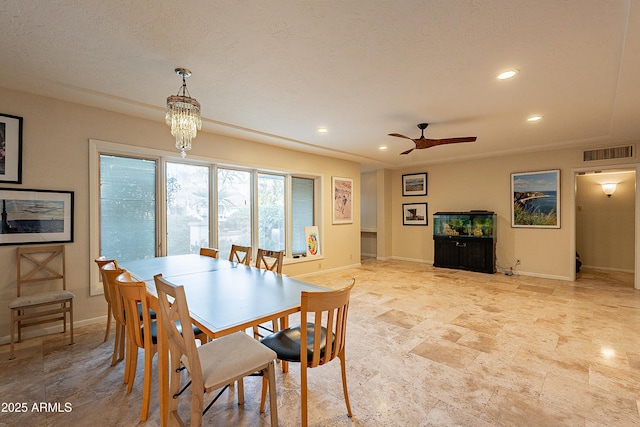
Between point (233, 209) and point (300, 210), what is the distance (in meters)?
1.56

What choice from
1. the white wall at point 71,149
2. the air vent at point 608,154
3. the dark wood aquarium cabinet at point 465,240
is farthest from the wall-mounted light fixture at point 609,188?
the white wall at point 71,149

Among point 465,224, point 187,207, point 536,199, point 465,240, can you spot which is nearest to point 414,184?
point 465,224

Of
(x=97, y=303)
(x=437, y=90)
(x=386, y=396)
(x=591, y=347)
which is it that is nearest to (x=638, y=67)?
(x=437, y=90)

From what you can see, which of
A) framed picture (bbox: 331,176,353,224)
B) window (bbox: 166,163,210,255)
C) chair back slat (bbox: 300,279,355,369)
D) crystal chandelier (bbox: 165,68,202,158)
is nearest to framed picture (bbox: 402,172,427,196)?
framed picture (bbox: 331,176,353,224)

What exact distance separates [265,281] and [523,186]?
20.0 feet

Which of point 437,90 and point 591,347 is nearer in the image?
point 591,347

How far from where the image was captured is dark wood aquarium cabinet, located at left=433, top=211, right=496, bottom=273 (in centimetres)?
604

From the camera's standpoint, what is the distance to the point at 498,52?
2.25 m

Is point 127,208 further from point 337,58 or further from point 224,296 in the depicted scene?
point 337,58

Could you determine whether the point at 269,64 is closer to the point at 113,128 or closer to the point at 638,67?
the point at 113,128

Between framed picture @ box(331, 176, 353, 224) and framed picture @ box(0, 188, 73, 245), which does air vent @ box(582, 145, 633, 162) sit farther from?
framed picture @ box(0, 188, 73, 245)

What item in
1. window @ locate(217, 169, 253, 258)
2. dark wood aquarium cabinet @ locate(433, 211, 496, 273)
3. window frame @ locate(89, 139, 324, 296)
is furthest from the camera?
dark wood aquarium cabinet @ locate(433, 211, 496, 273)

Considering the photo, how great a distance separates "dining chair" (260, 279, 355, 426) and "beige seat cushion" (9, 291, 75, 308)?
8.00 ft

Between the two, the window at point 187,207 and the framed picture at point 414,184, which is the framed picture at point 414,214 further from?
the window at point 187,207
